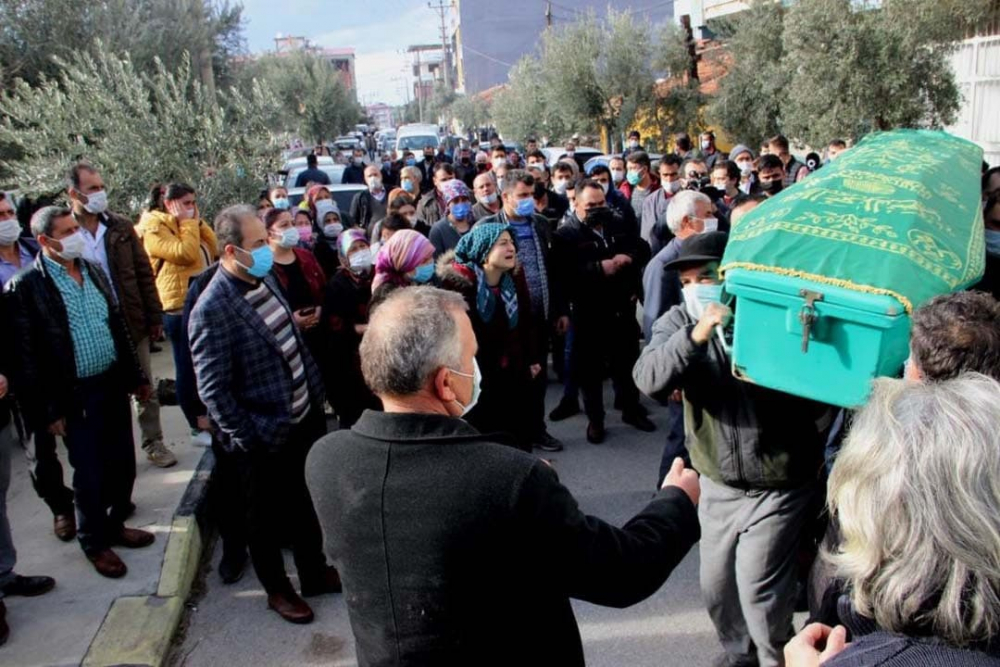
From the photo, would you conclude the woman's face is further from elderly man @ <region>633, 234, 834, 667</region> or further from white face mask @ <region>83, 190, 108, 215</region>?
white face mask @ <region>83, 190, 108, 215</region>

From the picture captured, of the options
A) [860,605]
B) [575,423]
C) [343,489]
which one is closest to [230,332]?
[343,489]

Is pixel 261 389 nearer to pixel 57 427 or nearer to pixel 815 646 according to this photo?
pixel 57 427

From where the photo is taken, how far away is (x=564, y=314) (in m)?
5.98

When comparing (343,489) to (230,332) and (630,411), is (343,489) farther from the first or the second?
(630,411)

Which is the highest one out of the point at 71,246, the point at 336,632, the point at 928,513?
the point at 71,246

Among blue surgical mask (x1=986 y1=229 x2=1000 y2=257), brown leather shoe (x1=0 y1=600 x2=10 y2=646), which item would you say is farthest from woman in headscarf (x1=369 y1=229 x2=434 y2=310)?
blue surgical mask (x1=986 y1=229 x2=1000 y2=257)

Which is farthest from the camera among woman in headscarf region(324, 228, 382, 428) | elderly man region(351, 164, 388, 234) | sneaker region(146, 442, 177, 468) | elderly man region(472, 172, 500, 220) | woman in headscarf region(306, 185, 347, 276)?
elderly man region(351, 164, 388, 234)

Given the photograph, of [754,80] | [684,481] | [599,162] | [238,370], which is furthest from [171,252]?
[754,80]

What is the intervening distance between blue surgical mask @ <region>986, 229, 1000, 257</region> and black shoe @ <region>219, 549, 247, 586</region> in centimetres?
423

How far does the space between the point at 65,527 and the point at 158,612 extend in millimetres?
1025

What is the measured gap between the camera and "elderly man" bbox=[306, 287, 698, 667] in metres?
1.67

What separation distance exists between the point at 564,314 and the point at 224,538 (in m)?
2.90

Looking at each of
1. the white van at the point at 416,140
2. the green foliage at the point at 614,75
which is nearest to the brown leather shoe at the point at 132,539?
the green foliage at the point at 614,75

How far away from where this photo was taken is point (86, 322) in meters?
4.10
